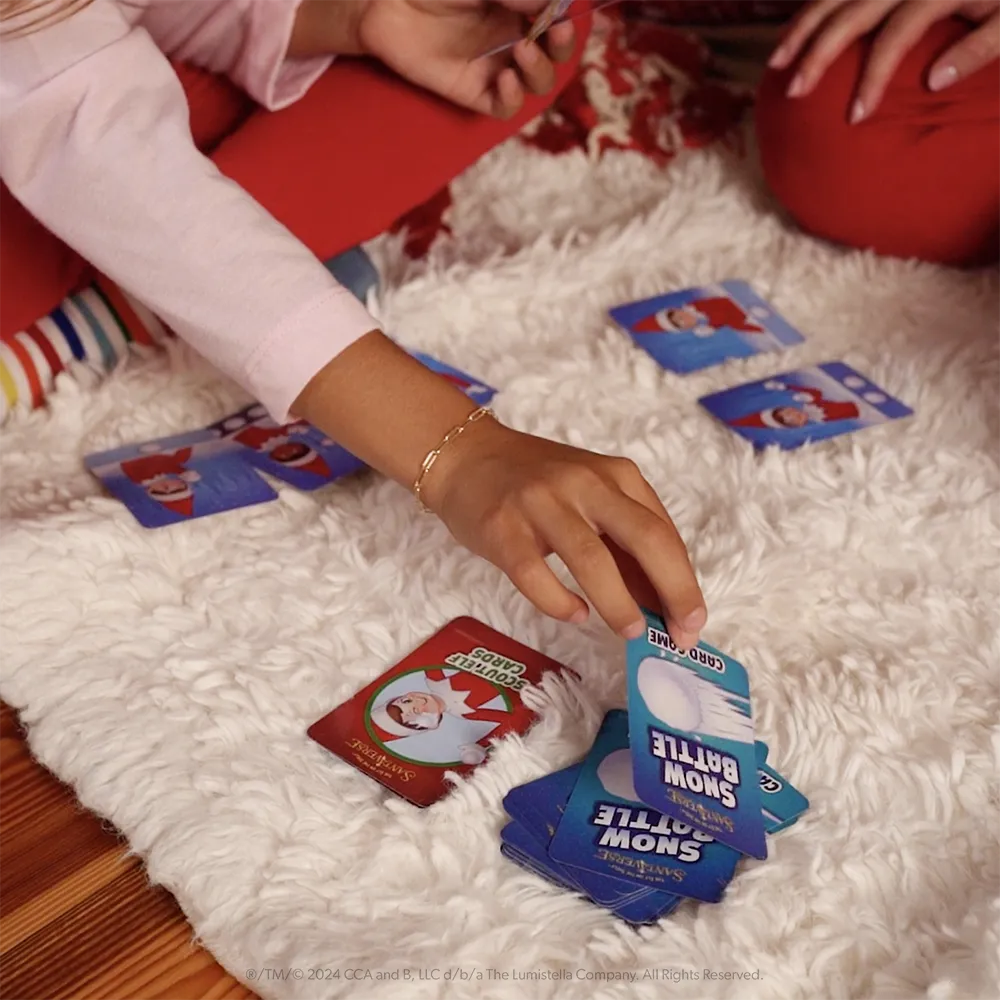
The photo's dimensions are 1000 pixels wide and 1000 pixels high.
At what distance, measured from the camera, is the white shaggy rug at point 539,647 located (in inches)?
24.3

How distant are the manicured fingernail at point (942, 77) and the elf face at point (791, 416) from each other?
0.37 meters

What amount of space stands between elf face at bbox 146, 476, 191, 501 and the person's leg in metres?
0.26

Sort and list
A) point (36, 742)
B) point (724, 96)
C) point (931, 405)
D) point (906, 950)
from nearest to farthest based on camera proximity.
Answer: point (906, 950) → point (36, 742) → point (931, 405) → point (724, 96)

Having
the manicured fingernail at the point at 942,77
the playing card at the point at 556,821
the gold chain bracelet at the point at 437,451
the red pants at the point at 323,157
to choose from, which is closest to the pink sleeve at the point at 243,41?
the red pants at the point at 323,157

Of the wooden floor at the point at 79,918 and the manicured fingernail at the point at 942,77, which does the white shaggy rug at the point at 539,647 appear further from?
the manicured fingernail at the point at 942,77

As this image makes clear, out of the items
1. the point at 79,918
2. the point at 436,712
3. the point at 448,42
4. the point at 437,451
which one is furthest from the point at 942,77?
the point at 79,918

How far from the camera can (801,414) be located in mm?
986

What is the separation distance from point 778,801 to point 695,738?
0.06m

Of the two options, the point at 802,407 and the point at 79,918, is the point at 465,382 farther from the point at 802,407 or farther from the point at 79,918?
the point at 79,918

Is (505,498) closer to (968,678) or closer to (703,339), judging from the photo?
(968,678)

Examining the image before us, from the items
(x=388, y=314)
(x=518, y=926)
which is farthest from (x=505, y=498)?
(x=388, y=314)

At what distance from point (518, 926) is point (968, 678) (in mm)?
337

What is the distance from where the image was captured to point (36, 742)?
2.39ft

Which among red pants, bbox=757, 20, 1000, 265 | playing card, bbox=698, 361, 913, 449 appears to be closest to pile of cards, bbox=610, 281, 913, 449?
playing card, bbox=698, 361, 913, 449
